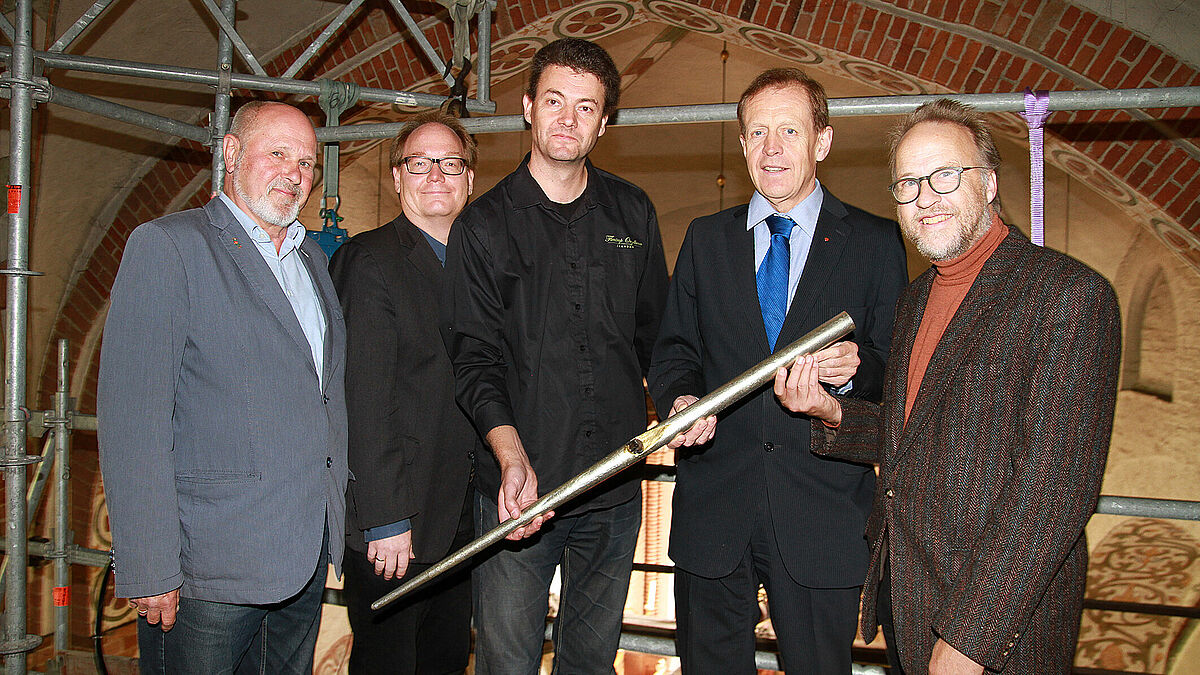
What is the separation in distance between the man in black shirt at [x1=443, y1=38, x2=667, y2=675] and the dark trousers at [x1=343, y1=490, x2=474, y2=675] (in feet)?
0.80

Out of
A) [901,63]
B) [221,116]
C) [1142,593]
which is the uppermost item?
[901,63]

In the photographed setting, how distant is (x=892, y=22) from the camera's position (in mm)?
4719

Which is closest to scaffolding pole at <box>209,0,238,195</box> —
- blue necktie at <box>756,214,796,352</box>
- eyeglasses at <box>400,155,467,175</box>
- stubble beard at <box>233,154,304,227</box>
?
eyeglasses at <box>400,155,467,175</box>

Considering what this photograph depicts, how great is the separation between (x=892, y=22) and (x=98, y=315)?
5211mm

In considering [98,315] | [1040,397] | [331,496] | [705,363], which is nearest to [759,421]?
[705,363]

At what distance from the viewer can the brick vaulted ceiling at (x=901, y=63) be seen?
14.4 ft

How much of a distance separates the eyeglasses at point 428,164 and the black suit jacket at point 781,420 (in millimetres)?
831

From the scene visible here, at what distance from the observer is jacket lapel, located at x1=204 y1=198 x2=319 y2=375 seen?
2084 millimetres

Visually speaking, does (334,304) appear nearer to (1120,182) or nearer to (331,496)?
(331,496)

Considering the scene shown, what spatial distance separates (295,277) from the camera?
2.26 meters

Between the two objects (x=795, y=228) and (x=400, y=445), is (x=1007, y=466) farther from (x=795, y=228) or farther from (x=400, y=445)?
(x=400, y=445)

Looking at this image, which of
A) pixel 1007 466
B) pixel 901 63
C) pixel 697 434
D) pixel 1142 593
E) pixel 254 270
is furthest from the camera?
pixel 1142 593

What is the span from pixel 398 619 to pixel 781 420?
1187 millimetres

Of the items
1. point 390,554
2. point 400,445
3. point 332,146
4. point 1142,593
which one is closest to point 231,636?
point 390,554
